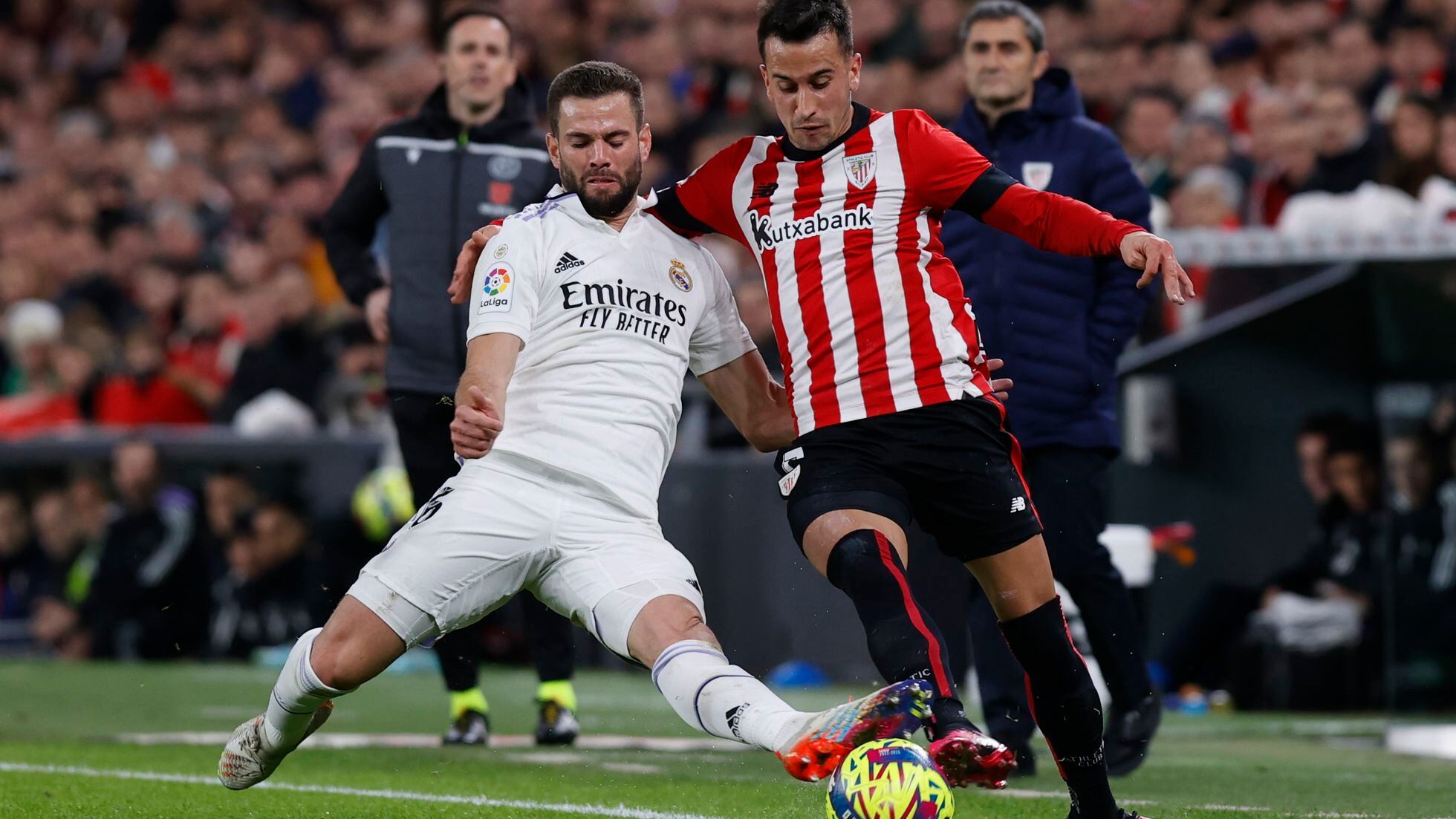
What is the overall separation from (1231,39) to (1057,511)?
20.8ft

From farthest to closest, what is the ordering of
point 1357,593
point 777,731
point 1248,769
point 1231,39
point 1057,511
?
point 1231,39, point 1357,593, point 1248,769, point 1057,511, point 777,731

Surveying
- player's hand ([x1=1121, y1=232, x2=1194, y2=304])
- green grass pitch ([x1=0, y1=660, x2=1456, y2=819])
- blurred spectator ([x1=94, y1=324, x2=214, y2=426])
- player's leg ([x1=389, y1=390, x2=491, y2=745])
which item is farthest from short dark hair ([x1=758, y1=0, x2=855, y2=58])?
blurred spectator ([x1=94, y1=324, x2=214, y2=426])

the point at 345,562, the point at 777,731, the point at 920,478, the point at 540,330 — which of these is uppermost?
the point at 540,330

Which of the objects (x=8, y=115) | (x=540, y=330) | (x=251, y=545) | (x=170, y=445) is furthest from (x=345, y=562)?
(x=8, y=115)

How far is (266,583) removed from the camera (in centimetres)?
1202

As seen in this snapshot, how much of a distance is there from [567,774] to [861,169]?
91.4 inches

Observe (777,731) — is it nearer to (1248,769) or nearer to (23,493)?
(1248,769)

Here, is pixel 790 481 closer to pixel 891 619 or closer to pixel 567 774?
pixel 891 619

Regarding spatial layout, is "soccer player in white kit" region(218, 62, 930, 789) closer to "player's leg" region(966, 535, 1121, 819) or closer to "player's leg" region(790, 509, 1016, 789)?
"player's leg" region(790, 509, 1016, 789)

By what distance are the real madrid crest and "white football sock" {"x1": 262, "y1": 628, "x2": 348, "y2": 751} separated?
127 centimetres

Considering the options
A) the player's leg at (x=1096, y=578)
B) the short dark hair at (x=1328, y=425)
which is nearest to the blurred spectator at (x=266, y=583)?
the short dark hair at (x=1328, y=425)

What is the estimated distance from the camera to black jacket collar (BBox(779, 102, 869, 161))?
4812 mm

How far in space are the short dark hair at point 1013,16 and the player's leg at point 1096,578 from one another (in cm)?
138

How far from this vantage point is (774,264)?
484 cm
